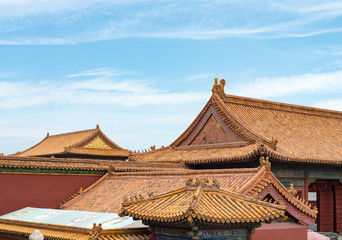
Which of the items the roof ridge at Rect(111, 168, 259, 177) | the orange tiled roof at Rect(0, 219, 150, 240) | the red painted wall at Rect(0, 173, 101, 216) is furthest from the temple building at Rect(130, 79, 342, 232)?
the orange tiled roof at Rect(0, 219, 150, 240)

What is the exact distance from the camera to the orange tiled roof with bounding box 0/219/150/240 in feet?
37.8

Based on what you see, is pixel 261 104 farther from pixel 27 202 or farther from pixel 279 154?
pixel 27 202

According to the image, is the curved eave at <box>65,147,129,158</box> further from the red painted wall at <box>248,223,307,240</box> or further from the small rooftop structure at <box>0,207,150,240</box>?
the red painted wall at <box>248,223,307,240</box>

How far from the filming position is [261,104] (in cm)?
2512

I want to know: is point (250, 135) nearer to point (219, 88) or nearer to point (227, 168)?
point (227, 168)

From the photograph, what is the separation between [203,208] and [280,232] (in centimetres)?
351

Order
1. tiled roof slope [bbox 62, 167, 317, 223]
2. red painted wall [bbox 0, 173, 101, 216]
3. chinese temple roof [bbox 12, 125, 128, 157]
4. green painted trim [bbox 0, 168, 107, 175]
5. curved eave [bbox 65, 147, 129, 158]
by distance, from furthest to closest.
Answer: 1. chinese temple roof [bbox 12, 125, 128, 157]
2. curved eave [bbox 65, 147, 129, 158]
3. green painted trim [bbox 0, 168, 107, 175]
4. red painted wall [bbox 0, 173, 101, 216]
5. tiled roof slope [bbox 62, 167, 317, 223]

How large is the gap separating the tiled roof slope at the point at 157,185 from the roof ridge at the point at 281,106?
7844mm

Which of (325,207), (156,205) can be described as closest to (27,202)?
(156,205)

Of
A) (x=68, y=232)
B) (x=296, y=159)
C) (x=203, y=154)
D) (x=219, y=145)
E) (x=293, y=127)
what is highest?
(x=293, y=127)

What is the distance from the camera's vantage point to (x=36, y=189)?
59.0 feet

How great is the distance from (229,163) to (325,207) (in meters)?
8.66

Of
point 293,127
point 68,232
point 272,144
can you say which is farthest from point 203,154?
point 68,232

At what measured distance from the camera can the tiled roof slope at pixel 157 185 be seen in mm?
13031
